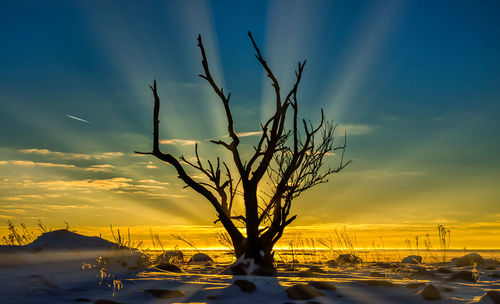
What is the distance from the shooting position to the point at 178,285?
4.91 meters

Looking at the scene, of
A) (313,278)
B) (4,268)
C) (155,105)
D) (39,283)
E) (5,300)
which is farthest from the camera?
(155,105)

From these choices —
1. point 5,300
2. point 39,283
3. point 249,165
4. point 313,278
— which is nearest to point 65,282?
point 39,283

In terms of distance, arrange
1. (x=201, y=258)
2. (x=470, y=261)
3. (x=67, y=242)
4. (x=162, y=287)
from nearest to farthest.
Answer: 1. (x=162, y=287)
2. (x=67, y=242)
3. (x=470, y=261)
4. (x=201, y=258)

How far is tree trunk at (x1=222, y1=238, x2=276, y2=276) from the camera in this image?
23.7 feet

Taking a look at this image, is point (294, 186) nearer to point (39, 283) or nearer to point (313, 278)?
point (313, 278)

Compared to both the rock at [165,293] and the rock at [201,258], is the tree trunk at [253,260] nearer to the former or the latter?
the rock at [165,293]

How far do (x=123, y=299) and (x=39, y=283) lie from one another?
98cm

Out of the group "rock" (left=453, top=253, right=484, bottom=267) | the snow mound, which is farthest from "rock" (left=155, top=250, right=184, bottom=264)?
"rock" (left=453, top=253, right=484, bottom=267)

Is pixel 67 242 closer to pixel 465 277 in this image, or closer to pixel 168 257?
pixel 168 257

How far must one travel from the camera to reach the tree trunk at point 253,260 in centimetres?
724

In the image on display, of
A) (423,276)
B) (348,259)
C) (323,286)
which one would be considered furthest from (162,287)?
(348,259)

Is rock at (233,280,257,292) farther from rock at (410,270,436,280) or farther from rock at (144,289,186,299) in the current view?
rock at (410,270,436,280)

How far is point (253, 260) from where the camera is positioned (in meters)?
7.58

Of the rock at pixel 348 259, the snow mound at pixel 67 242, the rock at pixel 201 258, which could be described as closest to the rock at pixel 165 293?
the snow mound at pixel 67 242
